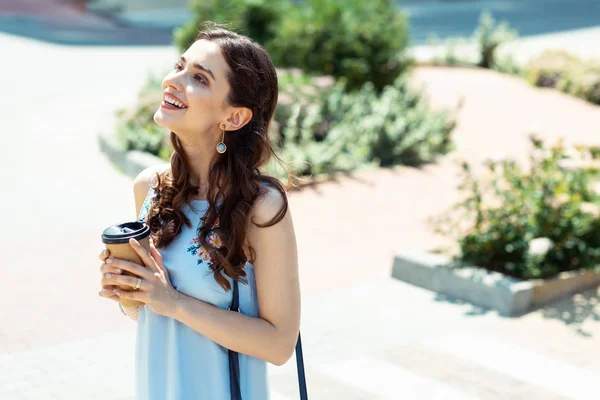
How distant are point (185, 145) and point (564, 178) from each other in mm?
4797

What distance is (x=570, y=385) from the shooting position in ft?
16.0

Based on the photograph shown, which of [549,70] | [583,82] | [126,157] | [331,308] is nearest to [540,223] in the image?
[331,308]

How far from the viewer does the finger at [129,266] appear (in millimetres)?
2161

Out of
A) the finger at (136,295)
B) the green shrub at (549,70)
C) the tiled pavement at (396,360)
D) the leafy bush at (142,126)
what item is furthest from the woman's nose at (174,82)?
the green shrub at (549,70)

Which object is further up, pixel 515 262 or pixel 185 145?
pixel 185 145

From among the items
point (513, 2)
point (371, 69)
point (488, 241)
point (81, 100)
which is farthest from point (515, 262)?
point (513, 2)

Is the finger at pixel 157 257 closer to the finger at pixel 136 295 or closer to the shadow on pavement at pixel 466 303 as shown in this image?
the finger at pixel 136 295

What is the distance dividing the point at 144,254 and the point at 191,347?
35 centimetres

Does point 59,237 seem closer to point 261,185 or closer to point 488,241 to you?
point 488,241

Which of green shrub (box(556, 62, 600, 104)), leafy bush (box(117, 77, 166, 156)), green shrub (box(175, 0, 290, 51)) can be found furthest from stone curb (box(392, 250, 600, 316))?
green shrub (box(556, 62, 600, 104))

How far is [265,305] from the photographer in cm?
230

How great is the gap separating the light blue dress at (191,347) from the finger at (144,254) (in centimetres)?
12

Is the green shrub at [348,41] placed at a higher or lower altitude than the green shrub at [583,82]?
higher

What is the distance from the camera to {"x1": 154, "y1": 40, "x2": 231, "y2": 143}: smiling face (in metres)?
2.32
